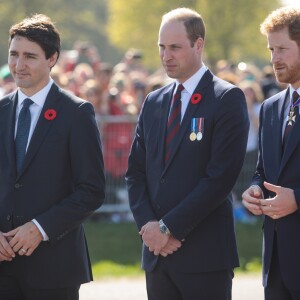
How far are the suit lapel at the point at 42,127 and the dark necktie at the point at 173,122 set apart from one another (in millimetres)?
771

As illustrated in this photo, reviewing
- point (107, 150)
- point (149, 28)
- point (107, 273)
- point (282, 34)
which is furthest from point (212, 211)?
point (149, 28)

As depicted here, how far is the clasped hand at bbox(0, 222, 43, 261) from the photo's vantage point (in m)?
6.10

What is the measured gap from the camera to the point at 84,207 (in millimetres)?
6301

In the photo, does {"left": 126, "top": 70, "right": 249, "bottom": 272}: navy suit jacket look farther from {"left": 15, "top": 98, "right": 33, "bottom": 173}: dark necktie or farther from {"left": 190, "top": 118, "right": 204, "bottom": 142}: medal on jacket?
{"left": 15, "top": 98, "right": 33, "bottom": 173}: dark necktie

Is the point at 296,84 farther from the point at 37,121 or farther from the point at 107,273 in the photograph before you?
the point at 107,273

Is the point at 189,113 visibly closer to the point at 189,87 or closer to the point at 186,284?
the point at 189,87

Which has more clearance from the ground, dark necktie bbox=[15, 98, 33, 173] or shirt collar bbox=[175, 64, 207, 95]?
shirt collar bbox=[175, 64, 207, 95]

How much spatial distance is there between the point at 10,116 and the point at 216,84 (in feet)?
4.65

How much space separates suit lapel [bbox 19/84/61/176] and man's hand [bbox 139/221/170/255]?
89 centimetres

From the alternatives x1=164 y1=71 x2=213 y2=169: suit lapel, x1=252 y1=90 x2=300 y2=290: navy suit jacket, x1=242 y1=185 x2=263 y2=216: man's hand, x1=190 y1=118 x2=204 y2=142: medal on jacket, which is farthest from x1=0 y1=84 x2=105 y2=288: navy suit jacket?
x1=252 y1=90 x2=300 y2=290: navy suit jacket

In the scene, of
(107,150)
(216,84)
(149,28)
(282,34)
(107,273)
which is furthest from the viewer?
(149,28)

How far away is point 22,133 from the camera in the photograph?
6.36 metres

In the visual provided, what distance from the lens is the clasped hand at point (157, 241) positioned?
6.30m

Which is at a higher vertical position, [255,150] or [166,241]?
[166,241]
